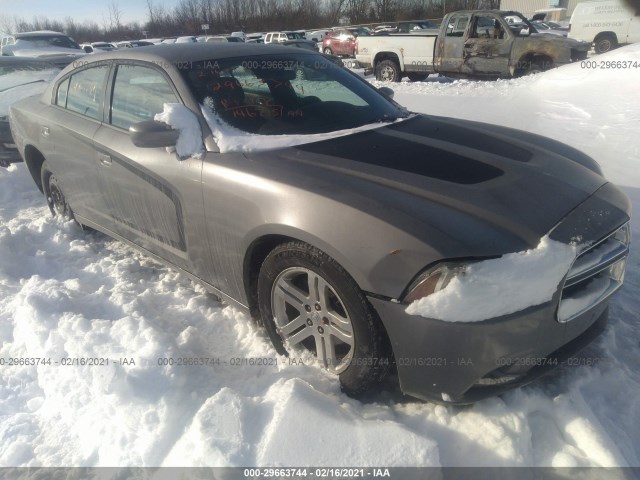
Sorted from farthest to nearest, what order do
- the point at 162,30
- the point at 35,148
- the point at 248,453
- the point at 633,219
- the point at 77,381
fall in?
the point at 162,30 < the point at 35,148 < the point at 633,219 < the point at 77,381 < the point at 248,453

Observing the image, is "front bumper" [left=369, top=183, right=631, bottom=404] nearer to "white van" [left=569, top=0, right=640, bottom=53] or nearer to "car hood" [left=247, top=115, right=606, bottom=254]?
"car hood" [left=247, top=115, right=606, bottom=254]

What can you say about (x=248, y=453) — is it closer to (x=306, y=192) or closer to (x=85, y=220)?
(x=306, y=192)

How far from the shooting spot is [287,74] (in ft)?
10.6

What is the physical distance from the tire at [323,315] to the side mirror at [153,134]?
87 cm

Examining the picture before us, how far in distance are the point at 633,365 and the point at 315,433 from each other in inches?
66.4

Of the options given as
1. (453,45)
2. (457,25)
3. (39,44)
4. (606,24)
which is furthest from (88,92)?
(606,24)

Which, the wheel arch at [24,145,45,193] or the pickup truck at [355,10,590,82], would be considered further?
the pickup truck at [355,10,590,82]

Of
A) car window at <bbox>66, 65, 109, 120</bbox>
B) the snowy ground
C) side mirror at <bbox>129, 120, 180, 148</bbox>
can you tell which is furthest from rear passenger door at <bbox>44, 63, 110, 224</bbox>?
side mirror at <bbox>129, 120, 180, 148</bbox>

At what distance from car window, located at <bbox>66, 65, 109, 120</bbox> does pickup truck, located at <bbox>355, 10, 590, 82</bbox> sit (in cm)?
1030

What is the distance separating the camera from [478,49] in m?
11.7

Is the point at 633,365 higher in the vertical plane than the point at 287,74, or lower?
lower

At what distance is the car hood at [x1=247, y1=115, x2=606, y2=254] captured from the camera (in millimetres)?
1895

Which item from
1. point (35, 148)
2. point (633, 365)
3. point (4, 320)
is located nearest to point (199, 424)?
point (4, 320)

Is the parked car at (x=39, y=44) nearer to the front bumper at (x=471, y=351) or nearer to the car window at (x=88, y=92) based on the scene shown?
the car window at (x=88, y=92)
